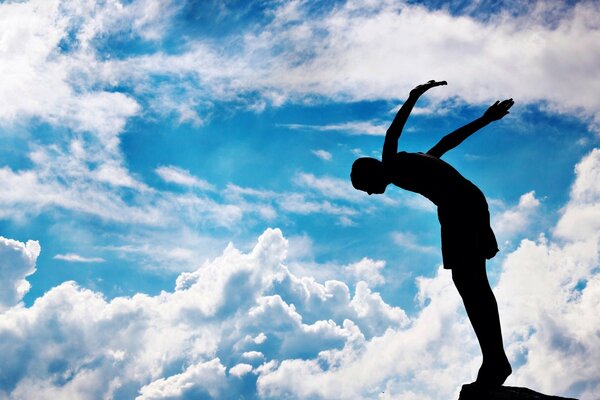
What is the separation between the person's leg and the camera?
22.2 feet

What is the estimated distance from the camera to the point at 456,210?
276 inches

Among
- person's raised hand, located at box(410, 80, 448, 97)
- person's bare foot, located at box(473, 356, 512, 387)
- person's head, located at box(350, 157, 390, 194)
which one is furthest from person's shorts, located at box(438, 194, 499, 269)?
person's raised hand, located at box(410, 80, 448, 97)

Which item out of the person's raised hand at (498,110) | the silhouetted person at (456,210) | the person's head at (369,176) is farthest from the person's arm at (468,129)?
the person's head at (369,176)

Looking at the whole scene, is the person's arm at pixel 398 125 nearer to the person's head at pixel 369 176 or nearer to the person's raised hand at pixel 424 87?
the person's raised hand at pixel 424 87

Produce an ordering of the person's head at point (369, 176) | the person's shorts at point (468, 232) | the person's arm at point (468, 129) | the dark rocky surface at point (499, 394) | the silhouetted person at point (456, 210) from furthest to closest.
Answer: the person's arm at point (468, 129) < the person's head at point (369, 176) < the person's shorts at point (468, 232) < the silhouetted person at point (456, 210) < the dark rocky surface at point (499, 394)

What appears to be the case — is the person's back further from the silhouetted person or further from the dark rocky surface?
the dark rocky surface

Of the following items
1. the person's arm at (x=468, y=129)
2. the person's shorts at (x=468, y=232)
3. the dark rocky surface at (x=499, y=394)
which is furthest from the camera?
the person's arm at (x=468, y=129)

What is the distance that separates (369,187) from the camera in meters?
7.18

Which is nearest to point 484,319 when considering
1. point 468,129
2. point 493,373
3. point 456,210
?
point 493,373

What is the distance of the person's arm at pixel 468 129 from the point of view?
24.7ft

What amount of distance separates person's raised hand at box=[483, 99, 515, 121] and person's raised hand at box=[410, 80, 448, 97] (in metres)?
0.83

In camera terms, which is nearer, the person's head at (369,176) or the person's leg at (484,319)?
the person's leg at (484,319)

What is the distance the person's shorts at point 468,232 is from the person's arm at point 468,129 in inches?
36.2

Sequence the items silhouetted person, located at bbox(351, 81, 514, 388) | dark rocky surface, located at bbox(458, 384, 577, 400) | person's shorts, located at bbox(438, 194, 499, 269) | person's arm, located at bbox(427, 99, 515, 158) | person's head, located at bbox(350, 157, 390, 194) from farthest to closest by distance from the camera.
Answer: person's arm, located at bbox(427, 99, 515, 158) → person's head, located at bbox(350, 157, 390, 194) → person's shorts, located at bbox(438, 194, 499, 269) → silhouetted person, located at bbox(351, 81, 514, 388) → dark rocky surface, located at bbox(458, 384, 577, 400)
